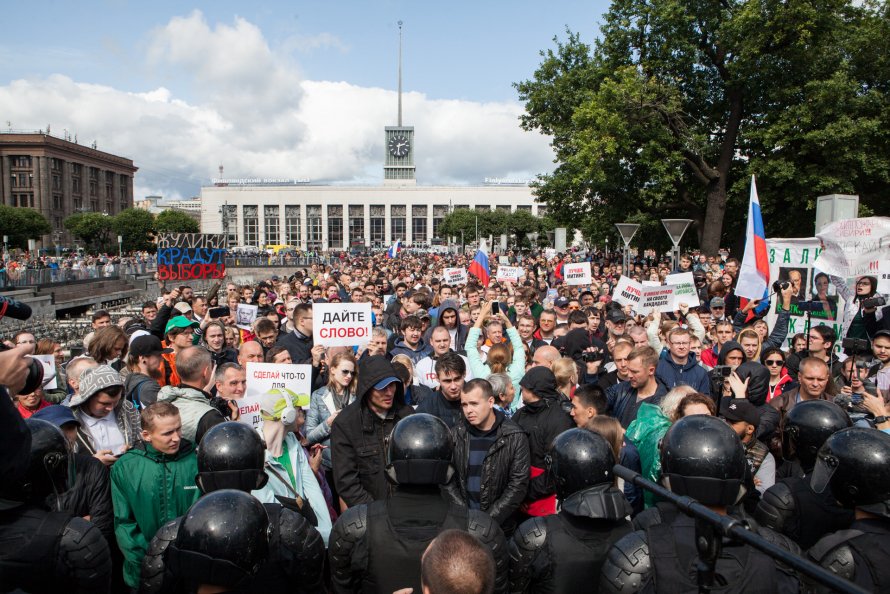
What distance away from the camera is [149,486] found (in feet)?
11.6

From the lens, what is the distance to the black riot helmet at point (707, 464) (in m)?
2.37

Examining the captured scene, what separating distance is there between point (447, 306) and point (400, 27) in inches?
5105

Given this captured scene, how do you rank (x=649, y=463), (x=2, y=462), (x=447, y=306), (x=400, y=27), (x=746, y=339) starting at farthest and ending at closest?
(x=400, y=27) → (x=447, y=306) → (x=746, y=339) → (x=649, y=463) → (x=2, y=462)

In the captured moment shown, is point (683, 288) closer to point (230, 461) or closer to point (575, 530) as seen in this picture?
point (575, 530)

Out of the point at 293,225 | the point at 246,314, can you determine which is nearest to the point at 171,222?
the point at 293,225

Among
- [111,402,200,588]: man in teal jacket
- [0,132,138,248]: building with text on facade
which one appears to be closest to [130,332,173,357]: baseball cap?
[111,402,200,588]: man in teal jacket

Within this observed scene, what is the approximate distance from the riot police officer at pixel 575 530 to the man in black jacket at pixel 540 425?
49.7 inches

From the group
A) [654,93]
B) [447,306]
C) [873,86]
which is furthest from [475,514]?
[873,86]

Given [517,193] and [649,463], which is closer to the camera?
[649,463]

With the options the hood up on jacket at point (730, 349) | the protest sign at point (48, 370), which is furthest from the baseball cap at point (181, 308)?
the hood up on jacket at point (730, 349)

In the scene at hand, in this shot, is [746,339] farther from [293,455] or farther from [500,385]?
[293,455]

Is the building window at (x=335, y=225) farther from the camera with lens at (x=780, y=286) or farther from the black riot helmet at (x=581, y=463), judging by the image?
the black riot helmet at (x=581, y=463)

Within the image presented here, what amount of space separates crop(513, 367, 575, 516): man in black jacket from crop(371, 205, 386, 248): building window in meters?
108

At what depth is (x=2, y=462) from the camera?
92.4 inches
